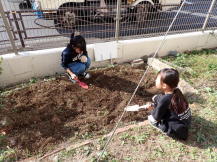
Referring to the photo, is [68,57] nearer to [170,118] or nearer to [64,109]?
[64,109]

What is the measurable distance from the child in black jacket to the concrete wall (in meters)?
0.32

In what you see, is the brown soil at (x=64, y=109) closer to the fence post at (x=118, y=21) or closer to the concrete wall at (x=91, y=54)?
the concrete wall at (x=91, y=54)

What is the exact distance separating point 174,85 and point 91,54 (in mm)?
2065

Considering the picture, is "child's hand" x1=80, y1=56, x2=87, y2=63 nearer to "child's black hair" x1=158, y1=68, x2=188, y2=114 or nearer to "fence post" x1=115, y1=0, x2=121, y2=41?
"fence post" x1=115, y1=0, x2=121, y2=41

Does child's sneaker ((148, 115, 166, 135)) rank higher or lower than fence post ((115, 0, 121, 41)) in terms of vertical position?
lower

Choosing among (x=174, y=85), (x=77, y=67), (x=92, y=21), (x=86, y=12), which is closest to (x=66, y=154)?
(x=174, y=85)

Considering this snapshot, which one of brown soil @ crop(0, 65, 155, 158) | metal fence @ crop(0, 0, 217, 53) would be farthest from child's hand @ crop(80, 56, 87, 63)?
metal fence @ crop(0, 0, 217, 53)

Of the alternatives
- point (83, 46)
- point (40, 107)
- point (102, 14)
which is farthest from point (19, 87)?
point (102, 14)

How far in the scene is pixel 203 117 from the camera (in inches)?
107

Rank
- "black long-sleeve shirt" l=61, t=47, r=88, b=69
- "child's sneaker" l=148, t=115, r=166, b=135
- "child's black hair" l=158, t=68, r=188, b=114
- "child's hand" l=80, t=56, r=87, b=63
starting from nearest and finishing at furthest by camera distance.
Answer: "child's black hair" l=158, t=68, r=188, b=114 → "child's sneaker" l=148, t=115, r=166, b=135 → "black long-sleeve shirt" l=61, t=47, r=88, b=69 → "child's hand" l=80, t=56, r=87, b=63

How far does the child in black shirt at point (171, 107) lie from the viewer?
212 cm

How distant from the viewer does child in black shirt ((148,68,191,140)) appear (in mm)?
2121

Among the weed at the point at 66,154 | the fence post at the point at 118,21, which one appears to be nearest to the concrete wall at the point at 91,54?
the fence post at the point at 118,21

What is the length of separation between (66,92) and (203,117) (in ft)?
7.09
